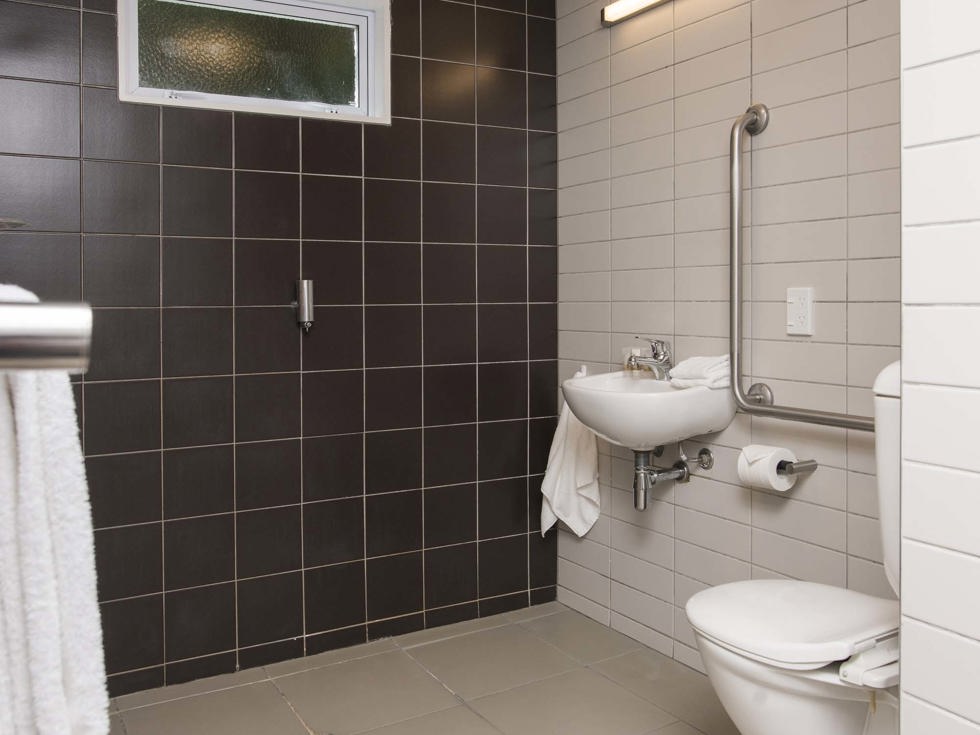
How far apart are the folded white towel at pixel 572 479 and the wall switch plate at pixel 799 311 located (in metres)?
0.85

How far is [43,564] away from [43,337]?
26 centimetres

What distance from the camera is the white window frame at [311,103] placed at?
8.36 feet

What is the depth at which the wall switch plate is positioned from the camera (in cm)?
228

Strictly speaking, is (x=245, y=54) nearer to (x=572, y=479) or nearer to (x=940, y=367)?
(x=572, y=479)

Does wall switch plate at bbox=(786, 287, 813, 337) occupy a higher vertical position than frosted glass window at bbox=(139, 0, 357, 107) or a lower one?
lower

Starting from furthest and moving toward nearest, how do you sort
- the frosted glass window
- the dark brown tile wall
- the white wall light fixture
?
the white wall light fixture → the frosted glass window → the dark brown tile wall

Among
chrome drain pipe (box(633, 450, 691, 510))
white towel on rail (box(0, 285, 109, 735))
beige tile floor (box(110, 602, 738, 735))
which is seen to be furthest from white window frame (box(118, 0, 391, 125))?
white towel on rail (box(0, 285, 109, 735))

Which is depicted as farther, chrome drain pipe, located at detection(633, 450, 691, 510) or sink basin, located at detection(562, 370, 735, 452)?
chrome drain pipe, located at detection(633, 450, 691, 510)

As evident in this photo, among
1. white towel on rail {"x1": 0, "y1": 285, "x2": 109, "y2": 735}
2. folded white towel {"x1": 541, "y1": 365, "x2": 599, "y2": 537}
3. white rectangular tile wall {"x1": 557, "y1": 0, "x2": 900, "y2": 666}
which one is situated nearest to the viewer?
white towel on rail {"x1": 0, "y1": 285, "x2": 109, "y2": 735}

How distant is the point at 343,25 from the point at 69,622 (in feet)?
8.87

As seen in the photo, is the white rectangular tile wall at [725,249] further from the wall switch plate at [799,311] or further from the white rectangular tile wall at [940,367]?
the white rectangular tile wall at [940,367]

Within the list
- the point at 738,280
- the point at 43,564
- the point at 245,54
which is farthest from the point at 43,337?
the point at 245,54

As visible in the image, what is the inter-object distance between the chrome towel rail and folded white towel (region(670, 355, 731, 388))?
2216mm

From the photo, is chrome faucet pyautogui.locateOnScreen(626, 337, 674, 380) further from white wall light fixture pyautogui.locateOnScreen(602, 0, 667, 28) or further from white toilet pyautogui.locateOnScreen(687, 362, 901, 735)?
white wall light fixture pyautogui.locateOnScreen(602, 0, 667, 28)
